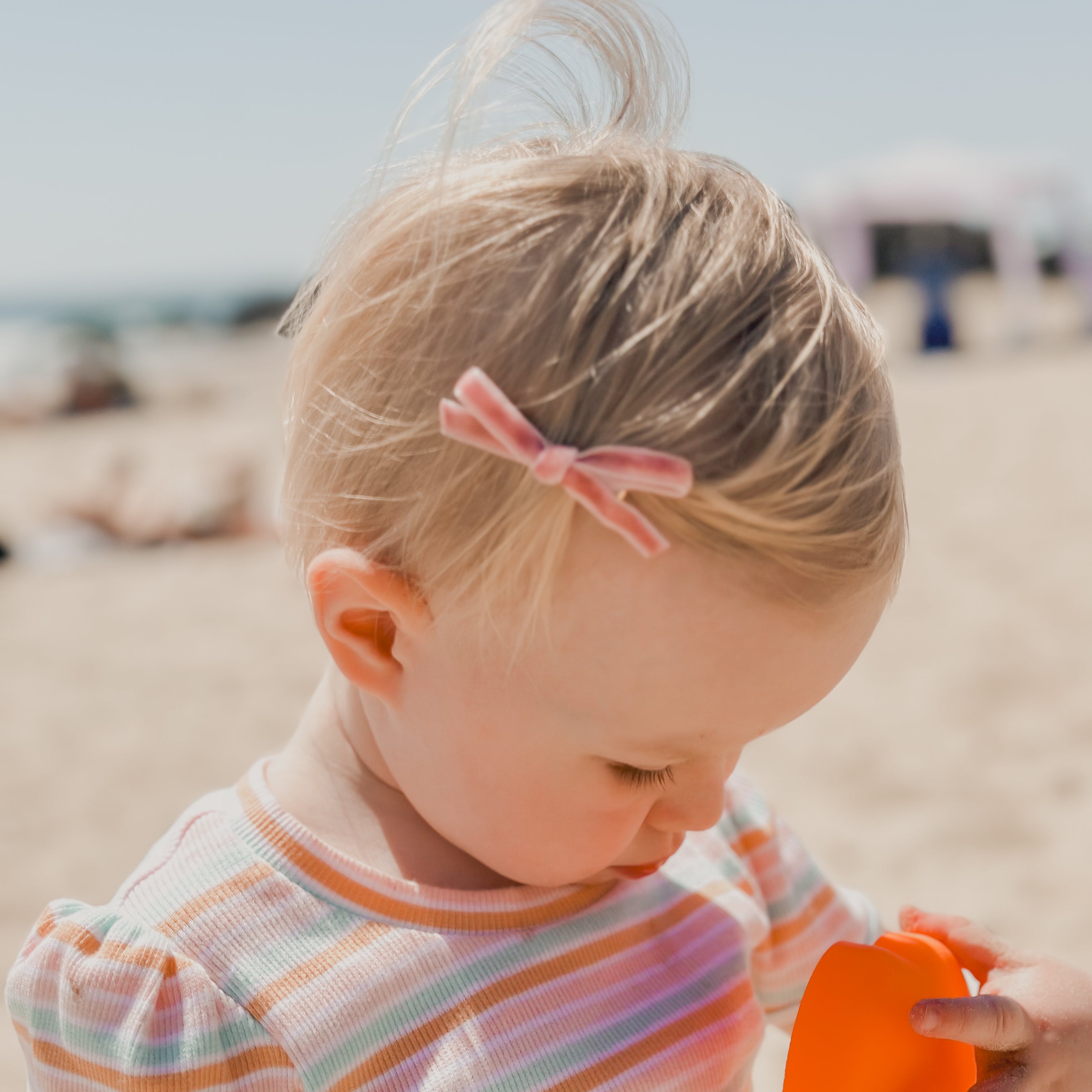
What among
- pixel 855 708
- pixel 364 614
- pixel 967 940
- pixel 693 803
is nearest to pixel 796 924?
pixel 967 940

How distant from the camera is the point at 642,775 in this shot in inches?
36.1

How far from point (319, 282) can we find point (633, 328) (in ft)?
1.15

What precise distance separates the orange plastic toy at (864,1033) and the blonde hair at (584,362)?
0.36m

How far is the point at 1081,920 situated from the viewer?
208 cm

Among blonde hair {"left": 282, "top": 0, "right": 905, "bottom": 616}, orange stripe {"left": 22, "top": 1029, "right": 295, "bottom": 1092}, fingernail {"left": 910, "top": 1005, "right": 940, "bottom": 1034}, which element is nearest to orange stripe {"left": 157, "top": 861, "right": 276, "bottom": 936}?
orange stripe {"left": 22, "top": 1029, "right": 295, "bottom": 1092}

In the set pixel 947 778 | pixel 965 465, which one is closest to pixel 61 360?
pixel 965 465

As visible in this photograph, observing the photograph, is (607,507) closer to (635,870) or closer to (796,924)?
(635,870)

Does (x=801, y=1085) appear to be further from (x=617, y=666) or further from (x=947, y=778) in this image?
(x=947, y=778)

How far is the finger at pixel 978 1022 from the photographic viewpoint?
950 millimetres

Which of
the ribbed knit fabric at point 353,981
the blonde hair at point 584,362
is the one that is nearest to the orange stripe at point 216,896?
the ribbed knit fabric at point 353,981

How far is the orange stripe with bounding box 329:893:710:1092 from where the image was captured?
929mm

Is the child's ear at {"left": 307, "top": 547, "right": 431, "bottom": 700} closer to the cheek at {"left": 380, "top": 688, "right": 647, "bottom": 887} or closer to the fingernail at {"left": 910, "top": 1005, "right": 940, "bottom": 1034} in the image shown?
the cheek at {"left": 380, "top": 688, "right": 647, "bottom": 887}

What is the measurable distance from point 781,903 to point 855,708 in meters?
1.91

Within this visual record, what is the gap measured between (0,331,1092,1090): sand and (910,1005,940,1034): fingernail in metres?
0.91
